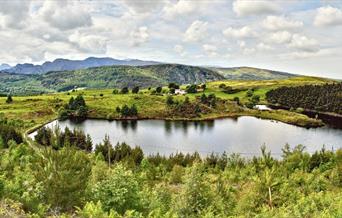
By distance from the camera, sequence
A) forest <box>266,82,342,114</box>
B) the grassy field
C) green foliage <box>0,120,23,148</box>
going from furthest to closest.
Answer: forest <box>266,82,342,114</box> → the grassy field → green foliage <box>0,120,23,148</box>

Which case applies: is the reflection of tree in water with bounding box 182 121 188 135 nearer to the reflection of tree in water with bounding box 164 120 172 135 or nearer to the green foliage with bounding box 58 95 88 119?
the reflection of tree in water with bounding box 164 120 172 135

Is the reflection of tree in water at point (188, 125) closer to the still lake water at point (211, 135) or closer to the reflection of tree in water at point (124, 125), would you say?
the still lake water at point (211, 135)

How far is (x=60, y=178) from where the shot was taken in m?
24.3

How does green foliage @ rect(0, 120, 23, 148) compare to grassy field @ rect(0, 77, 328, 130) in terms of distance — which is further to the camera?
grassy field @ rect(0, 77, 328, 130)

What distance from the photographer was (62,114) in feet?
468

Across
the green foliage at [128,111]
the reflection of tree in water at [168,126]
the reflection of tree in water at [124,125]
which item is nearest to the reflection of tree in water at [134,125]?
the reflection of tree in water at [124,125]

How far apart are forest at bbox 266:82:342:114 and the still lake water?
41.5 metres

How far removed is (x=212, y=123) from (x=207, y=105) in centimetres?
2442

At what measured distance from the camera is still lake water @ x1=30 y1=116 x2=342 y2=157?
98750 mm

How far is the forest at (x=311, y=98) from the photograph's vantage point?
6622 inches

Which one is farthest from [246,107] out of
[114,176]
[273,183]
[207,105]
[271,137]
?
[114,176]

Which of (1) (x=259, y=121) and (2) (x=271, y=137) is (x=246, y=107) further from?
(2) (x=271, y=137)

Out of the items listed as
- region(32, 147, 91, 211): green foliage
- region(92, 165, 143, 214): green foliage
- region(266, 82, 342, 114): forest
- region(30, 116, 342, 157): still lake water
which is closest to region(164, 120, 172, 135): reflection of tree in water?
region(30, 116, 342, 157): still lake water

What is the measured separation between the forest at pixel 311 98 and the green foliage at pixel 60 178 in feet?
517
